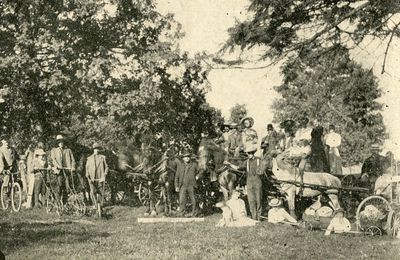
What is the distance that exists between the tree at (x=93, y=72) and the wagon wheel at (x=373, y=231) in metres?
11.4

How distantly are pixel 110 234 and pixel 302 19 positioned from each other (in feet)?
18.2

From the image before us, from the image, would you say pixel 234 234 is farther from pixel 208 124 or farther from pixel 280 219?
pixel 208 124

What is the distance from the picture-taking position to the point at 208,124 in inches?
951

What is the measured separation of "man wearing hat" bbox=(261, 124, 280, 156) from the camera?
1615 cm

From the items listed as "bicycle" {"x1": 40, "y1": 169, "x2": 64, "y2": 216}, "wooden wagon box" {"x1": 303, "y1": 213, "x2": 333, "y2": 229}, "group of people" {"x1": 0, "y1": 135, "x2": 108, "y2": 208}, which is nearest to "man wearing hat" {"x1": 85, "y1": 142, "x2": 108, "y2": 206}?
"group of people" {"x1": 0, "y1": 135, "x2": 108, "y2": 208}

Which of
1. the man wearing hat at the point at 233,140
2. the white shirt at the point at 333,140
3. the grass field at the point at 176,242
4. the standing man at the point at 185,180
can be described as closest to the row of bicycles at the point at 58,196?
the grass field at the point at 176,242

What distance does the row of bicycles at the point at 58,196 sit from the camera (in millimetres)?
15430

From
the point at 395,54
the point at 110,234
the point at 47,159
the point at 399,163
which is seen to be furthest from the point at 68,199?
the point at 395,54

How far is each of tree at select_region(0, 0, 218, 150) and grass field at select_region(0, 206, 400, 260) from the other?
8.06 m

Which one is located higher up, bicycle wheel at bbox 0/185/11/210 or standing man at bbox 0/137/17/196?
standing man at bbox 0/137/17/196

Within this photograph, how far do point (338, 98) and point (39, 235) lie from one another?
6244 millimetres

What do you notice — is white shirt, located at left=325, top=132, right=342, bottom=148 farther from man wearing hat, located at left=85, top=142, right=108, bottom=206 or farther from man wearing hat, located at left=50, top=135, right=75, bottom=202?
man wearing hat, located at left=50, top=135, right=75, bottom=202

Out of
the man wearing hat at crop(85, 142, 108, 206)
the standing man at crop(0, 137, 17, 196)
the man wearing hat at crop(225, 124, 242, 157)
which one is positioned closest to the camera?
the man wearing hat at crop(85, 142, 108, 206)

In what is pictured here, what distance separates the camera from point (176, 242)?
10656 millimetres
